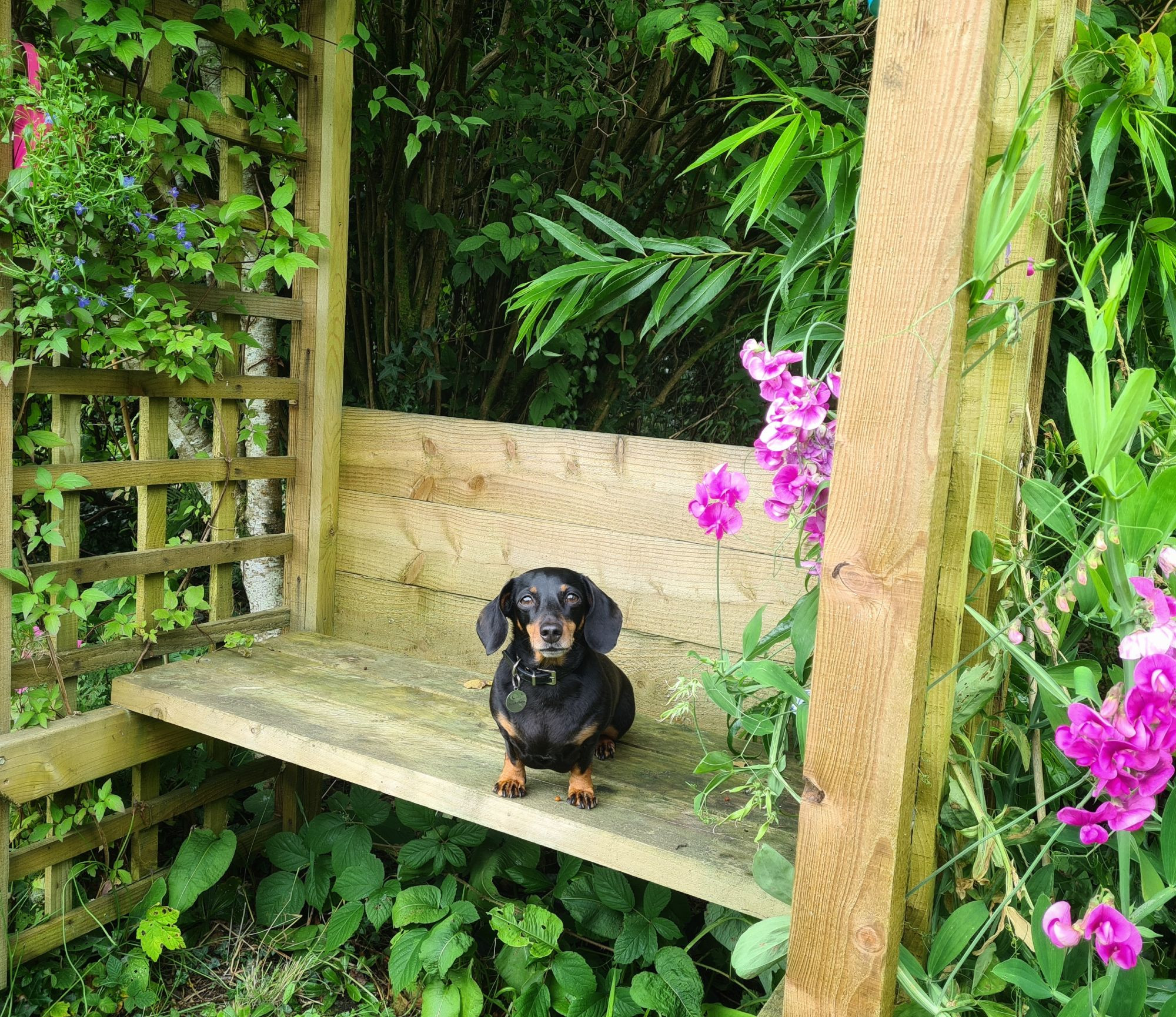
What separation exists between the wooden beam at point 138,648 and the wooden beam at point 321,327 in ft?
0.32

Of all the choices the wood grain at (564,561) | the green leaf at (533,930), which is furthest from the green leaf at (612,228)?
the green leaf at (533,930)

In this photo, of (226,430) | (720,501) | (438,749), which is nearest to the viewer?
(720,501)

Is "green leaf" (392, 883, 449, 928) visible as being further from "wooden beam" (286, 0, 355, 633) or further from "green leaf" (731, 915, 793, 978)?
"green leaf" (731, 915, 793, 978)

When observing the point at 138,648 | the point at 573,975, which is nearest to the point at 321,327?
the point at 138,648

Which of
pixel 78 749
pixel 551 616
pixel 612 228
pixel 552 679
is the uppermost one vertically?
pixel 612 228

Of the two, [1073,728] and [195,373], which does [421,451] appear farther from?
[1073,728]

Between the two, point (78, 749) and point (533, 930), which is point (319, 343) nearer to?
point (78, 749)

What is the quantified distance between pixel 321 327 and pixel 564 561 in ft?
2.89

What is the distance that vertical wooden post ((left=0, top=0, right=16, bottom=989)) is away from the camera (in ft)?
5.56

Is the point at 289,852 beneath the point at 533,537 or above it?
beneath

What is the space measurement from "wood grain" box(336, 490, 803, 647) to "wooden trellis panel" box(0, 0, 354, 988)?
0.14 m

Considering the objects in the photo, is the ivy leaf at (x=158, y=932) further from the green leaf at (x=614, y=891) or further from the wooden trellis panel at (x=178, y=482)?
the green leaf at (x=614, y=891)

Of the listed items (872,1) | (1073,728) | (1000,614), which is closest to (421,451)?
(872,1)

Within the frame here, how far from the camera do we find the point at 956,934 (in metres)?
0.95
